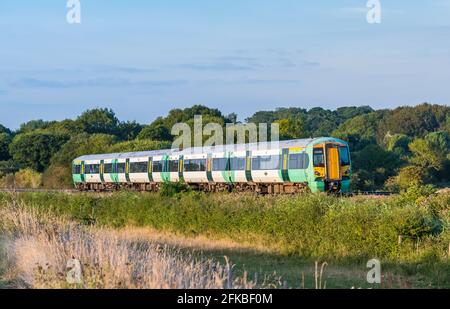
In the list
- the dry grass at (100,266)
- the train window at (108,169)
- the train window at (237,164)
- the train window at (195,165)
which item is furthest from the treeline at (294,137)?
the dry grass at (100,266)

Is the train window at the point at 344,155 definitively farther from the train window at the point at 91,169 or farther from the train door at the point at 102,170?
the train window at the point at 91,169

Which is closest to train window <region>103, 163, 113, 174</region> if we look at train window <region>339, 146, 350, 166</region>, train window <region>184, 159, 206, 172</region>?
train window <region>184, 159, 206, 172</region>

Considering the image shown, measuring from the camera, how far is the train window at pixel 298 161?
32.5m

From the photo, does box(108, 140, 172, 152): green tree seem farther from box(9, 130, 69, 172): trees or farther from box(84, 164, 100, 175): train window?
box(9, 130, 69, 172): trees

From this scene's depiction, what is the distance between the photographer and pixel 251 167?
3591 centimetres

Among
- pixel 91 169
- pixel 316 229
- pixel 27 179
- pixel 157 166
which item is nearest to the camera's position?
pixel 316 229

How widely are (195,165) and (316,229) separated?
1854 cm

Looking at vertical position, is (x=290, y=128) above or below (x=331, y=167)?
above

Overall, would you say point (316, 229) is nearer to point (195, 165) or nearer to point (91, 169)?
point (195, 165)

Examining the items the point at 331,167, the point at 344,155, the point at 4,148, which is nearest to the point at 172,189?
the point at 331,167

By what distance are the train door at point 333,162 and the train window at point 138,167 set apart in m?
16.5

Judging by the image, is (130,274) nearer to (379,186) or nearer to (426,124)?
(379,186)
